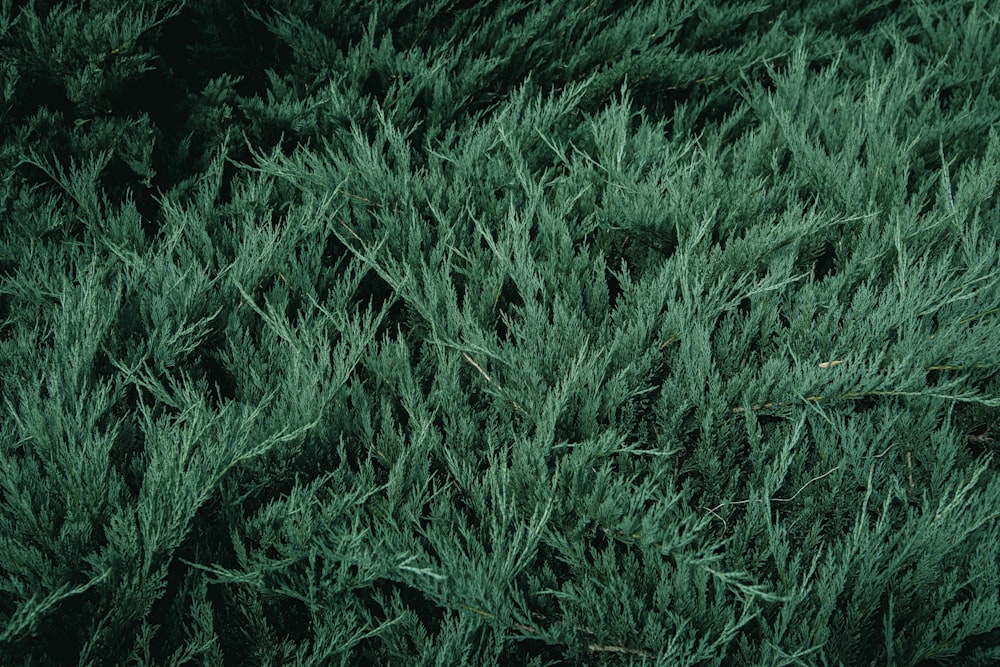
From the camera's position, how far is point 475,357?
201 centimetres

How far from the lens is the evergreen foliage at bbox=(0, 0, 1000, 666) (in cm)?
154

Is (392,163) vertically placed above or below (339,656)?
above

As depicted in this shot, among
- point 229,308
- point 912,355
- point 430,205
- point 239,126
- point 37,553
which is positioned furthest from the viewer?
point 239,126

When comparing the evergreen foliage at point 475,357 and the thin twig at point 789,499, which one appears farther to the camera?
the thin twig at point 789,499

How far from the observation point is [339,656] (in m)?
1.54

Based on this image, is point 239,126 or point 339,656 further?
point 239,126

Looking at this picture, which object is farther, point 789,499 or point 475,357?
point 475,357

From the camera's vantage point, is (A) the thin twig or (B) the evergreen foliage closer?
(B) the evergreen foliage

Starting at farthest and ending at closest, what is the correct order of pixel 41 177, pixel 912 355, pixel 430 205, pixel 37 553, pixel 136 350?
pixel 41 177, pixel 430 205, pixel 136 350, pixel 912 355, pixel 37 553

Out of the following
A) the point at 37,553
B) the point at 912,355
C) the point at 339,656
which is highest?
the point at 912,355

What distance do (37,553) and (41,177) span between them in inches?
66.7

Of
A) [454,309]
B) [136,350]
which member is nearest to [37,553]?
[136,350]

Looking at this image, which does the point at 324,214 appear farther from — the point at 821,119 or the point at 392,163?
the point at 821,119

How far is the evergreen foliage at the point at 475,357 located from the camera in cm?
154
